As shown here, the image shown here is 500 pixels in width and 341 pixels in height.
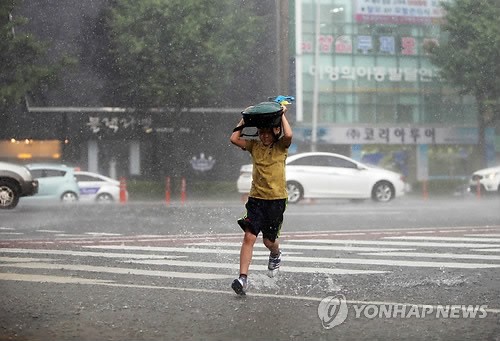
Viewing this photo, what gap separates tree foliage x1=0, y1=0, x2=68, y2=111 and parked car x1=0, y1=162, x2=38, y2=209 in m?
11.1

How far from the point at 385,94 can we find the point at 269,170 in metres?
39.0

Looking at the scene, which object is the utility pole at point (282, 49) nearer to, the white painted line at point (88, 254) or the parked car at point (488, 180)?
the parked car at point (488, 180)

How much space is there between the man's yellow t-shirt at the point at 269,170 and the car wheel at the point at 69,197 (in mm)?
18843

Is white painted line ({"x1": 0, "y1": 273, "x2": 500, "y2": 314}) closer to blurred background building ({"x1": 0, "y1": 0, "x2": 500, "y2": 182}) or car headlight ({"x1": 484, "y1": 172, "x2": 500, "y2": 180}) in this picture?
car headlight ({"x1": 484, "y1": 172, "x2": 500, "y2": 180})

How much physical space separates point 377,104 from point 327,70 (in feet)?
10.2

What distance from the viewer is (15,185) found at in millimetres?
19828

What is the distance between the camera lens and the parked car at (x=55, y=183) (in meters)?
25.4

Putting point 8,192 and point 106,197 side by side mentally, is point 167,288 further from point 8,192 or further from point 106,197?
point 106,197

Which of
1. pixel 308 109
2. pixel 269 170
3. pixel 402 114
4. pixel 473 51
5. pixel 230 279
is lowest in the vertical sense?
pixel 230 279

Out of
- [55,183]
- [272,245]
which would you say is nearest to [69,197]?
[55,183]

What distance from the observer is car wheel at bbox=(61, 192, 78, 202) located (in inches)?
1016

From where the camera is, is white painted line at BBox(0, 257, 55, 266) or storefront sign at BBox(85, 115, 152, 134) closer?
white painted line at BBox(0, 257, 55, 266)

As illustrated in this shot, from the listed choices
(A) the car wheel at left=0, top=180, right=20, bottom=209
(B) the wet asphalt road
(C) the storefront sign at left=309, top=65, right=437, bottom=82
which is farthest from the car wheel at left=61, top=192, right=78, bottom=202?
(C) the storefront sign at left=309, top=65, right=437, bottom=82

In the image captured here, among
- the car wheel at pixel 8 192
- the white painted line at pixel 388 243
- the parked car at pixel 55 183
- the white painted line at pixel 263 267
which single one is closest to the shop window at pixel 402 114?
the parked car at pixel 55 183
